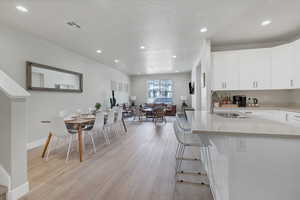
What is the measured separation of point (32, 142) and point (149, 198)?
331 centimetres

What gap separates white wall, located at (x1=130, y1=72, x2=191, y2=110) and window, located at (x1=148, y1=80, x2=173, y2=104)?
0.27 meters

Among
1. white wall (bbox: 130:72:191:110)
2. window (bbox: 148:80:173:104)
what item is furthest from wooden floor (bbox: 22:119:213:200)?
window (bbox: 148:80:173:104)

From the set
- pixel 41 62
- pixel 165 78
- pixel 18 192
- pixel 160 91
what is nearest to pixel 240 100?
pixel 18 192

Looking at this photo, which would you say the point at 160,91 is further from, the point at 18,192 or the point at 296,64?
the point at 18,192

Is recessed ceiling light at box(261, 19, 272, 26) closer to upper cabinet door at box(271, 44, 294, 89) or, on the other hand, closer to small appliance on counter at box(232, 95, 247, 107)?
upper cabinet door at box(271, 44, 294, 89)

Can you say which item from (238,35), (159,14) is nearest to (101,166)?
(159,14)

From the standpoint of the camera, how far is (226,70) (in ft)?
12.0

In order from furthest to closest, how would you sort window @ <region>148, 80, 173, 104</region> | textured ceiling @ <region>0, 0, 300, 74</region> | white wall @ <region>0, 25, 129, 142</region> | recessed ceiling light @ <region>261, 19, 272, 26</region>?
window @ <region>148, 80, 173, 104</region> → white wall @ <region>0, 25, 129, 142</region> → recessed ceiling light @ <region>261, 19, 272, 26</region> → textured ceiling @ <region>0, 0, 300, 74</region>

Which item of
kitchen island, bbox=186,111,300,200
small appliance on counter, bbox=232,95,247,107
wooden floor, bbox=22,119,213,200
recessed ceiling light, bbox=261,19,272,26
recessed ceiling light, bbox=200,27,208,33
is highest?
recessed ceiling light, bbox=200,27,208,33

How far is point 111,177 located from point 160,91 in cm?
822

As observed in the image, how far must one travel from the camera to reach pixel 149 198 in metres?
1.64

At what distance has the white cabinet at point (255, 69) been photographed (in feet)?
11.4

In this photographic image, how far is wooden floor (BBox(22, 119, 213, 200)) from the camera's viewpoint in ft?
5.57

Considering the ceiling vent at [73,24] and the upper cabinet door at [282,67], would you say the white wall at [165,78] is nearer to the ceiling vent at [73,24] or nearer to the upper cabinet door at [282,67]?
the upper cabinet door at [282,67]
